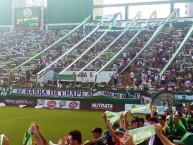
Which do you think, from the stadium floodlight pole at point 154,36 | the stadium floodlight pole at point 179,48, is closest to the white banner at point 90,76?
the stadium floodlight pole at point 154,36

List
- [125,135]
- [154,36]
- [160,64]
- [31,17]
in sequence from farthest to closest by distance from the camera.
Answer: [31,17] → [154,36] → [160,64] → [125,135]

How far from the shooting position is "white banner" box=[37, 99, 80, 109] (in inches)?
1240

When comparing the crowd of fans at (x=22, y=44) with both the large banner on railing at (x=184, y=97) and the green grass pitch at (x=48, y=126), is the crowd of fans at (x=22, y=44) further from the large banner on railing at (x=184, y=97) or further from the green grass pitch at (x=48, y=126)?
the green grass pitch at (x=48, y=126)

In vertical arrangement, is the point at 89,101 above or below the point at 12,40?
below

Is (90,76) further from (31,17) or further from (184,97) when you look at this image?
(31,17)

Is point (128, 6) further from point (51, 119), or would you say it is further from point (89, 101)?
point (51, 119)

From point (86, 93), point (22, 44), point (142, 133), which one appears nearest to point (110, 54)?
point (22, 44)

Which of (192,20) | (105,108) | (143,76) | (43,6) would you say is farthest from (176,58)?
(43,6)

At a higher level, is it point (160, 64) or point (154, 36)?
point (154, 36)

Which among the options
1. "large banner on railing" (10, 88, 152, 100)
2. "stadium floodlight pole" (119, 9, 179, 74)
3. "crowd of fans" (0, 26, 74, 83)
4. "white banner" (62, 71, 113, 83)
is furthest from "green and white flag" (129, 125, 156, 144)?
"crowd of fans" (0, 26, 74, 83)

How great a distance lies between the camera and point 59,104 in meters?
31.9

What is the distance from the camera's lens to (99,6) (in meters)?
57.0

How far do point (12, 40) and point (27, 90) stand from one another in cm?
2303

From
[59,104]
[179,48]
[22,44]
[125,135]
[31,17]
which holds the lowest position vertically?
Answer: [59,104]
